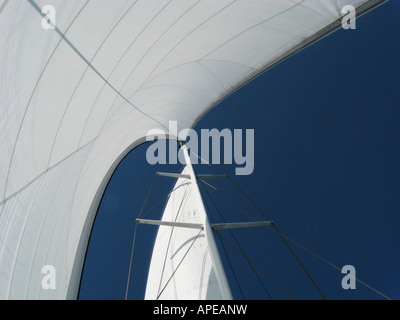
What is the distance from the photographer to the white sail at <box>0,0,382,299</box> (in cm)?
210

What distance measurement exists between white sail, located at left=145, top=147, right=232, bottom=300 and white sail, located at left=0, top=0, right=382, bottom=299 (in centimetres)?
156

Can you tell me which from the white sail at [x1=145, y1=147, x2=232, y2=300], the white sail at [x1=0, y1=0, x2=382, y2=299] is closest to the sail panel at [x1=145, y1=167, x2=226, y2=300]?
the white sail at [x1=145, y1=147, x2=232, y2=300]

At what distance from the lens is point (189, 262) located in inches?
168

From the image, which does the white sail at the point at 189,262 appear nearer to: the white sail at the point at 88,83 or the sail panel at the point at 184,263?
the sail panel at the point at 184,263

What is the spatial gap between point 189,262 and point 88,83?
3.04 m

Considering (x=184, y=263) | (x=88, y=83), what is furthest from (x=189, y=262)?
(x=88, y=83)

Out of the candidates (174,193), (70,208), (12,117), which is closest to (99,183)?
(70,208)

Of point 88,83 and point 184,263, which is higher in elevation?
point 88,83

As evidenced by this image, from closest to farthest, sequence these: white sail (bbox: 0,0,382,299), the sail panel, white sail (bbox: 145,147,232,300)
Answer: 1. white sail (bbox: 0,0,382,299)
2. white sail (bbox: 145,147,232,300)
3. the sail panel

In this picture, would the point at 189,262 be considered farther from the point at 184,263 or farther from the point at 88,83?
the point at 88,83

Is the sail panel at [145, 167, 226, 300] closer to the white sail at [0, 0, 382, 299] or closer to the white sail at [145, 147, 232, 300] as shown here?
the white sail at [145, 147, 232, 300]

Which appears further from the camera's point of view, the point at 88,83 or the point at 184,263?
the point at 184,263

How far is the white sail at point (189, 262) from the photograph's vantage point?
9.41 feet
